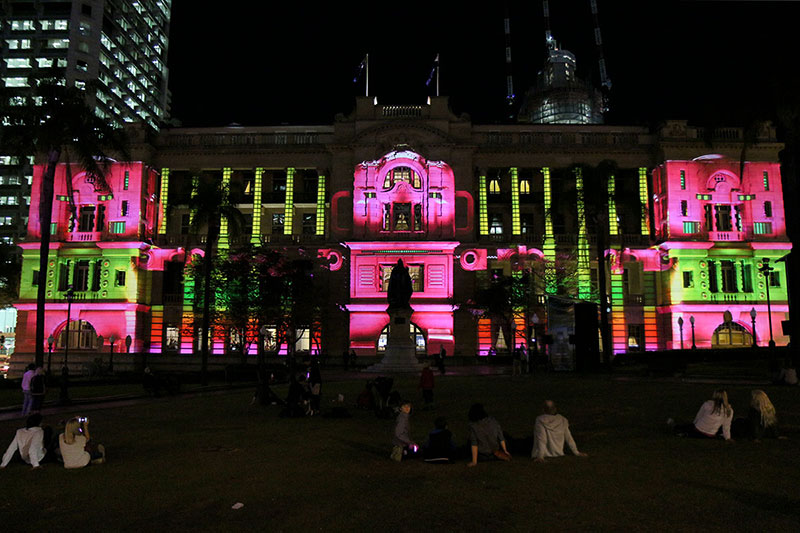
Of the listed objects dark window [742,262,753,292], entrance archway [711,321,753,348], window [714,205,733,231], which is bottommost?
entrance archway [711,321,753,348]

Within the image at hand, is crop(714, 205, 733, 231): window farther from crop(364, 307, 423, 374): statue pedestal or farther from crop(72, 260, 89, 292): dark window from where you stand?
crop(72, 260, 89, 292): dark window

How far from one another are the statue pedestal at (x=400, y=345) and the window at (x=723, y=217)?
3462 centimetres

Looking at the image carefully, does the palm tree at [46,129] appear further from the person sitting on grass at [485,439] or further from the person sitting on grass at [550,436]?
the person sitting on grass at [550,436]

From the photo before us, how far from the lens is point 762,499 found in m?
8.69

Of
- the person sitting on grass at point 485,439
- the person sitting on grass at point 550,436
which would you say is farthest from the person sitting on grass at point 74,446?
the person sitting on grass at point 550,436

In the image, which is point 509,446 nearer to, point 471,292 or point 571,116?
point 471,292

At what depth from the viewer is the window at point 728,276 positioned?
187 feet

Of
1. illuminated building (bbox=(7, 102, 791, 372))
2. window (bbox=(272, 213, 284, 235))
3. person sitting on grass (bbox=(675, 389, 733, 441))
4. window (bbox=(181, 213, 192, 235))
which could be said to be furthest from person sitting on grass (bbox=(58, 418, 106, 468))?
window (bbox=(181, 213, 192, 235))

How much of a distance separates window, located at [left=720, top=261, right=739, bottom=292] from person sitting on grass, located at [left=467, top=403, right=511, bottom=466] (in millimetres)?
53118

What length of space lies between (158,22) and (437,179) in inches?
3892

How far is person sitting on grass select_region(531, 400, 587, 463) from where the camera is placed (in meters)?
11.5

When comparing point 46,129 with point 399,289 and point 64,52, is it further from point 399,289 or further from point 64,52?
point 64,52

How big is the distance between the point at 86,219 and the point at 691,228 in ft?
187

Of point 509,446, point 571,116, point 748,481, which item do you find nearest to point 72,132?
point 509,446
